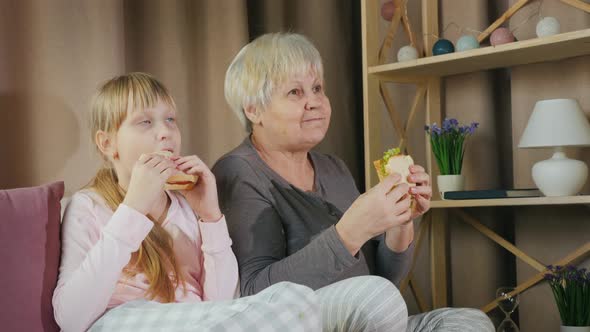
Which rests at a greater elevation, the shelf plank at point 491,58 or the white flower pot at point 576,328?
the shelf plank at point 491,58

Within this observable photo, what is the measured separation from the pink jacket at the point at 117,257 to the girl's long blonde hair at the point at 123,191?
0.02 meters

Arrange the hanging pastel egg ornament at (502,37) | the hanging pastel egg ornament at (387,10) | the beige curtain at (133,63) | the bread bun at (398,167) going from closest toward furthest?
the bread bun at (398,167) → the beige curtain at (133,63) → the hanging pastel egg ornament at (502,37) → the hanging pastel egg ornament at (387,10)

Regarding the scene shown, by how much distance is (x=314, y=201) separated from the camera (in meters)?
1.59

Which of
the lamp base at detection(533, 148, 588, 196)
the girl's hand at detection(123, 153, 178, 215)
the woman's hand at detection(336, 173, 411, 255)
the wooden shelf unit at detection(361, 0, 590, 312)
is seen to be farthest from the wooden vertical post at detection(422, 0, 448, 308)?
the girl's hand at detection(123, 153, 178, 215)

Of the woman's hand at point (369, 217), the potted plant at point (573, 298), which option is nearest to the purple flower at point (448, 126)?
the potted plant at point (573, 298)

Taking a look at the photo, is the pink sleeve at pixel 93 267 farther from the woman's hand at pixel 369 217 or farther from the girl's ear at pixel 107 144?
the woman's hand at pixel 369 217

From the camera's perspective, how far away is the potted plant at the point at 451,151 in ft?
7.42

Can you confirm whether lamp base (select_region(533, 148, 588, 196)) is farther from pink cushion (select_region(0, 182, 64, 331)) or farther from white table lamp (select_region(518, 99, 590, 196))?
pink cushion (select_region(0, 182, 64, 331))

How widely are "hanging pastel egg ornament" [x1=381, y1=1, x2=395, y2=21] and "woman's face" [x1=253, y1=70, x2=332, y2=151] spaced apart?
2.87 ft

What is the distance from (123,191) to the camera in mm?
1412

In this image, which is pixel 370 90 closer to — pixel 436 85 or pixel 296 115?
pixel 436 85

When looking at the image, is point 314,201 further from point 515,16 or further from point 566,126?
Result: point 515,16

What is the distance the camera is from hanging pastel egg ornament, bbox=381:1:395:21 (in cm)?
241

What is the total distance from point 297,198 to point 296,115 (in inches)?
6.8
